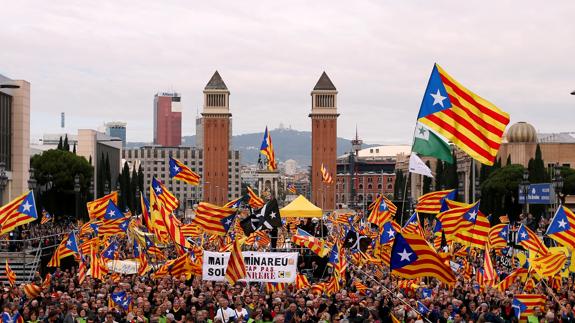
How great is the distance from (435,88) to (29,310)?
316 inches

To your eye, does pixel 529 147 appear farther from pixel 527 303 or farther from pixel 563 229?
pixel 527 303

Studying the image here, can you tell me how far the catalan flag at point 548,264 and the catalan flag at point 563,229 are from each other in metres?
1.37

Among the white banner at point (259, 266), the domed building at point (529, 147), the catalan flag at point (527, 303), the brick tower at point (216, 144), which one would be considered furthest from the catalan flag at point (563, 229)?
the brick tower at point (216, 144)

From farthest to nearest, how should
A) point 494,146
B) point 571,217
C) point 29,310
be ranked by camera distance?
point 571,217
point 29,310
point 494,146

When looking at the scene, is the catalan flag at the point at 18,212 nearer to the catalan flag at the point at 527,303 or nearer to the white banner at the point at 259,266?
the white banner at the point at 259,266

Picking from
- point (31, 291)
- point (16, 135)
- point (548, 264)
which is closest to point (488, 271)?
point (548, 264)

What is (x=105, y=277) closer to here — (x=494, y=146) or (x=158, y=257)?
(x=158, y=257)

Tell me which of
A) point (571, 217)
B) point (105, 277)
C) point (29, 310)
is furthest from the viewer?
point (105, 277)

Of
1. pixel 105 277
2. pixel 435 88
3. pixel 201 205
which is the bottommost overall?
pixel 105 277

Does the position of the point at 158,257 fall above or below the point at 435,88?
below

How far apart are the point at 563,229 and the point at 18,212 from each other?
12.4 metres

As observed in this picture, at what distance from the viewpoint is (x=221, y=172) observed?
6722 inches

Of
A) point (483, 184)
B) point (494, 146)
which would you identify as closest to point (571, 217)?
point (494, 146)

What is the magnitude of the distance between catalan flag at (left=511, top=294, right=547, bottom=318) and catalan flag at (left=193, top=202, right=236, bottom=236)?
423 inches
